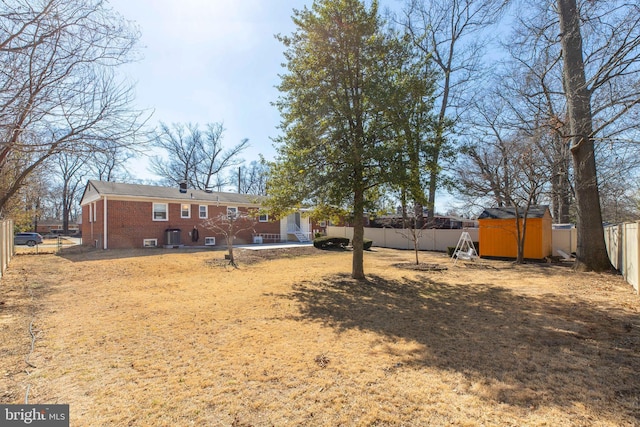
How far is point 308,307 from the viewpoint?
6164 mm

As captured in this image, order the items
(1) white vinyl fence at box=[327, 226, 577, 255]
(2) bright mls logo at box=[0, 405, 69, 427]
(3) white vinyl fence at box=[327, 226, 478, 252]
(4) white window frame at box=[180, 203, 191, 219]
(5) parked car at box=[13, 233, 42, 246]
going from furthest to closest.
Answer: (5) parked car at box=[13, 233, 42, 246], (3) white vinyl fence at box=[327, 226, 478, 252], (4) white window frame at box=[180, 203, 191, 219], (1) white vinyl fence at box=[327, 226, 577, 255], (2) bright mls logo at box=[0, 405, 69, 427]

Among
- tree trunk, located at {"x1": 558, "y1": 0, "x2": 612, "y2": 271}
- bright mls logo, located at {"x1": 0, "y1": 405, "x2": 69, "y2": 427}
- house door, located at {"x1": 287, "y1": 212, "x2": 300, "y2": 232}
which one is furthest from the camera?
house door, located at {"x1": 287, "y1": 212, "x2": 300, "y2": 232}

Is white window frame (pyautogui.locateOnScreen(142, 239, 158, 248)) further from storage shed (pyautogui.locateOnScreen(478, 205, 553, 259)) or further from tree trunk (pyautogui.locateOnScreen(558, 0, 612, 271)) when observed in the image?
tree trunk (pyautogui.locateOnScreen(558, 0, 612, 271))

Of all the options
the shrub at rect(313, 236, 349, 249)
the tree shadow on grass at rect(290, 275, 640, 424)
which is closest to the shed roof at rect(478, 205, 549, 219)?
the tree shadow on grass at rect(290, 275, 640, 424)

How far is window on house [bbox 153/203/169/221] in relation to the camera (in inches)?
730

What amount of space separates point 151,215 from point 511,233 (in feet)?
63.7

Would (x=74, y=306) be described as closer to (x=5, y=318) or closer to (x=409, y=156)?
(x=5, y=318)

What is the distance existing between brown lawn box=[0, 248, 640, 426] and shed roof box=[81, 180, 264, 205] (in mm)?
9691

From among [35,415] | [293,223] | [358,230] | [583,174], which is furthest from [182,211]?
[583,174]

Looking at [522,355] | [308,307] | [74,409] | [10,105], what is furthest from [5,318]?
[522,355]

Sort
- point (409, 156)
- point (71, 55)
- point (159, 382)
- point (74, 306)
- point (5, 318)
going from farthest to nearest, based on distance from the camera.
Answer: point (409, 156) → point (74, 306) → point (5, 318) → point (71, 55) → point (159, 382)

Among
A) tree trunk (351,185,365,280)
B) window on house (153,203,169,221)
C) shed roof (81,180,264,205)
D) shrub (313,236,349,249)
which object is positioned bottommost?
shrub (313,236,349,249)

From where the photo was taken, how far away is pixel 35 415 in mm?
2582

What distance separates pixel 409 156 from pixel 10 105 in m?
7.15
